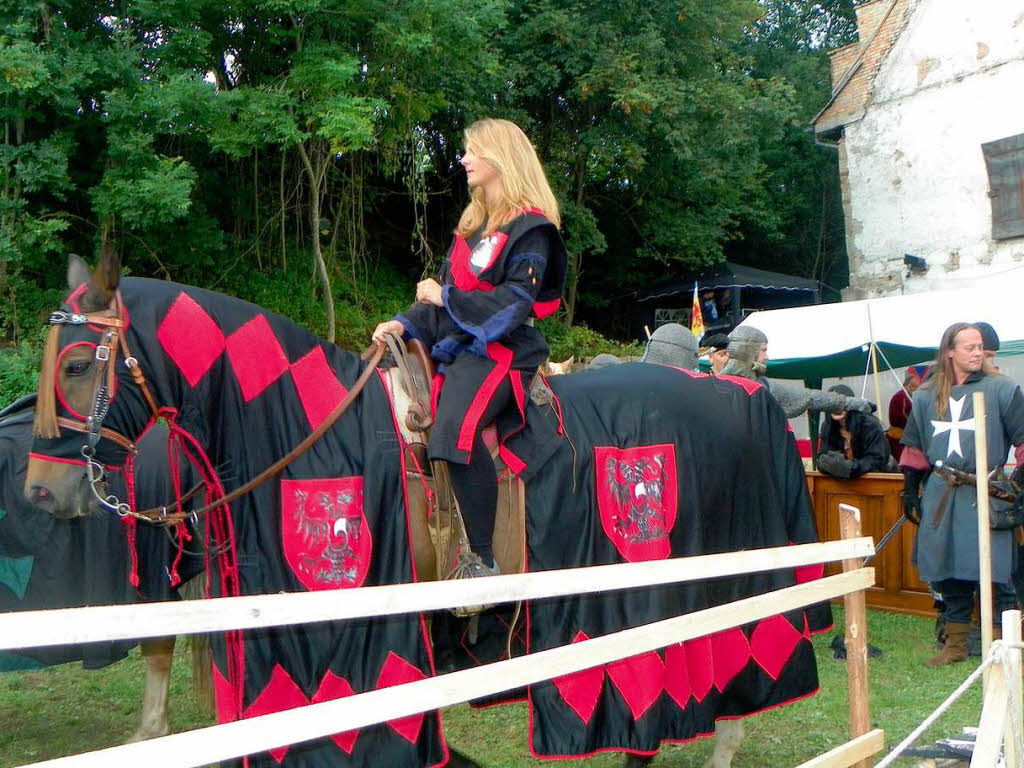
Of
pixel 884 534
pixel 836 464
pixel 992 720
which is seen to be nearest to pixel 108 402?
pixel 992 720

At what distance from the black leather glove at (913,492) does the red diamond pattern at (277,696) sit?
417 cm

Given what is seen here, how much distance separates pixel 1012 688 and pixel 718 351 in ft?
13.9

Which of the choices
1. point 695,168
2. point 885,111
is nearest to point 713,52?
point 695,168

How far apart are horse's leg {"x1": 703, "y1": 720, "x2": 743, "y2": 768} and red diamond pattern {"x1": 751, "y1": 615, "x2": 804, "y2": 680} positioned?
0.28m

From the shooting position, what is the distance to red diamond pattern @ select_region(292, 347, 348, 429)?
9.69 feet

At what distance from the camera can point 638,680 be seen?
336 cm

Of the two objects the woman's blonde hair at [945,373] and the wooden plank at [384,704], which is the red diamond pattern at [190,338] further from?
the woman's blonde hair at [945,373]

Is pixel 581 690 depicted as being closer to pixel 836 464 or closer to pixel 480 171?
pixel 480 171

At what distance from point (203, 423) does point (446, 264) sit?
1.05m

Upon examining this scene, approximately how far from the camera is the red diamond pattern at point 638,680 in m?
3.34

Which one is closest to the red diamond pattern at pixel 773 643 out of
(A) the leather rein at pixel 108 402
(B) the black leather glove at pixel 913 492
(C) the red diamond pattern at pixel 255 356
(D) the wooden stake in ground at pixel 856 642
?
(D) the wooden stake in ground at pixel 856 642

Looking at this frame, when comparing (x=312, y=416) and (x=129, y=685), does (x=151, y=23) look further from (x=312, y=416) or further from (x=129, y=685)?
(x=312, y=416)

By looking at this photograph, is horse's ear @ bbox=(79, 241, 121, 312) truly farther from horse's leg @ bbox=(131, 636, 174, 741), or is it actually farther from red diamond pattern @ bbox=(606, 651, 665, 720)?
horse's leg @ bbox=(131, 636, 174, 741)

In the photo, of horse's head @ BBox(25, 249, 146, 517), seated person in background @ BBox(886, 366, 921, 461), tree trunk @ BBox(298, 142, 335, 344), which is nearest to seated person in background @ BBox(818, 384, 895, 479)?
seated person in background @ BBox(886, 366, 921, 461)
